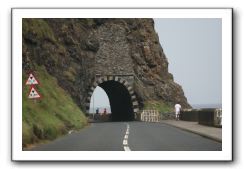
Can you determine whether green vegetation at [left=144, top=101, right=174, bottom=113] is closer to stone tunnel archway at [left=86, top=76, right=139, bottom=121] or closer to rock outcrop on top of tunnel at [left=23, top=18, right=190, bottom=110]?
rock outcrop on top of tunnel at [left=23, top=18, right=190, bottom=110]

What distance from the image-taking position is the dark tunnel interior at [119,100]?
2485 inches

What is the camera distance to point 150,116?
5578 cm

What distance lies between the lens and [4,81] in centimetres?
1878

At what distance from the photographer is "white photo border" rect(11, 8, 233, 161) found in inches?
728

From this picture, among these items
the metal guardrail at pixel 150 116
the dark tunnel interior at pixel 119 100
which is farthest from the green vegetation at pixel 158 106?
the metal guardrail at pixel 150 116

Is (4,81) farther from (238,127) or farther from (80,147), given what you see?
(238,127)

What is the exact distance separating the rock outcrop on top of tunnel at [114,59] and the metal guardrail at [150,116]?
4.52m

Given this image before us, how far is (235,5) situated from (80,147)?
7316 millimetres

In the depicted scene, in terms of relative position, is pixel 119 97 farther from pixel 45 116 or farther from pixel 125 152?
pixel 125 152

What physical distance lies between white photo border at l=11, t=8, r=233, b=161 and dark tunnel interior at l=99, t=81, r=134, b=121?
41813mm

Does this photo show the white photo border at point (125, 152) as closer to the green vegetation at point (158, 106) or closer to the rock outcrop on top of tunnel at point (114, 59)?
the rock outcrop on top of tunnel at point (114, 59)

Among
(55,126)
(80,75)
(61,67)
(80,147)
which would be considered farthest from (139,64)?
(80,147)

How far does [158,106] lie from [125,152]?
42414mm

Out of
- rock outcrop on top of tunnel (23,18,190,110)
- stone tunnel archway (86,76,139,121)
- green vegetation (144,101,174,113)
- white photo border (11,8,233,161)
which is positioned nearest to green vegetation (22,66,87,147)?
white photo border (11,8,233,161)
